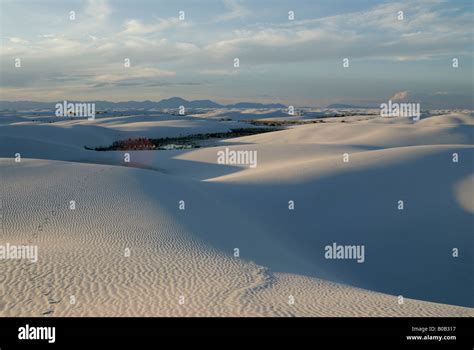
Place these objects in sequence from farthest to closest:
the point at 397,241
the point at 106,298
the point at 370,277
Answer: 1. the point at 397,241
2. the point at 370,277
3. the point at 106,298

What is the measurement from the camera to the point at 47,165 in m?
18.6

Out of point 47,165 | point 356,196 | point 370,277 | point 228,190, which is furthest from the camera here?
point 47,165

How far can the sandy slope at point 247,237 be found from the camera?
735 centimetres

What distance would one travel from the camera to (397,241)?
41.9 ft

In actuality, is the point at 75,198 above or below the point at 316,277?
above

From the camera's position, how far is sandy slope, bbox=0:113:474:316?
7352 mm

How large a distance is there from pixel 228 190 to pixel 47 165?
26.8 feet

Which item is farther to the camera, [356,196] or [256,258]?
[356,196]

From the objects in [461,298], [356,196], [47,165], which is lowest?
[461,298]

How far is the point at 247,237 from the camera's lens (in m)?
11.9
